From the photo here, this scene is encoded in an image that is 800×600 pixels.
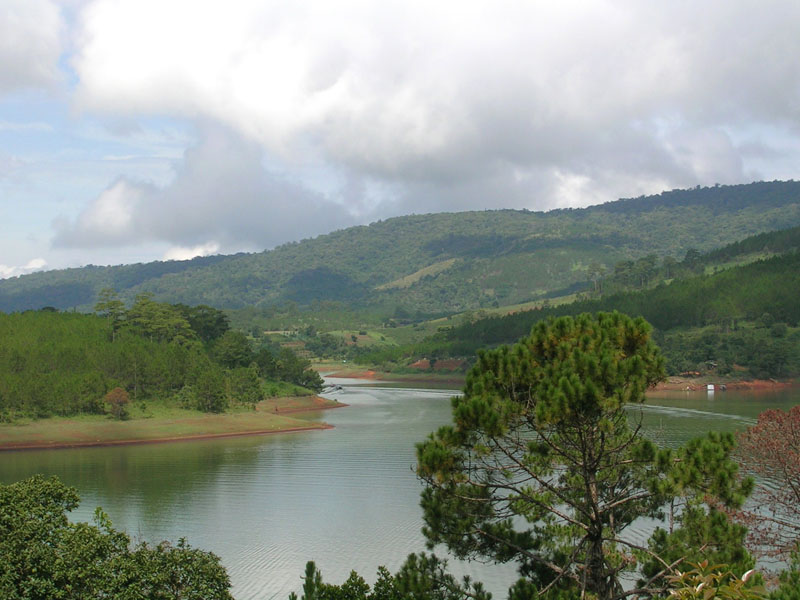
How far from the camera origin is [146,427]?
73.8 meters

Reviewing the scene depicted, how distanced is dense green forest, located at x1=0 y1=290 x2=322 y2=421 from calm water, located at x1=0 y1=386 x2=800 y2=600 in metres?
10.3

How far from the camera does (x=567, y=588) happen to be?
1599 centimetres

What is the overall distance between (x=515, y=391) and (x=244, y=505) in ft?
96.1

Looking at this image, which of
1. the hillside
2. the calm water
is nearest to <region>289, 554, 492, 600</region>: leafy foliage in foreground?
the calm water

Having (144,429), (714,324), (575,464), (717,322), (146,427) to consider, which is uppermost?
(717,322)

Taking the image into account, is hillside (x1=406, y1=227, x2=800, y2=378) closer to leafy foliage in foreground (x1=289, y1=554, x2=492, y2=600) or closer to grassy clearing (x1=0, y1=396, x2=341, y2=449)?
grassy clearing (x1=0, y1=396, x2=341, y2=449)

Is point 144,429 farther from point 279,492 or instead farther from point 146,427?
point 279,492

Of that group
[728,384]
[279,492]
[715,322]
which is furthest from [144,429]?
[715,322]

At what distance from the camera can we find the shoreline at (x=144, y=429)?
6856 cm

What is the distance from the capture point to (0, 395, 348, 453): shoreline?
68562 mm

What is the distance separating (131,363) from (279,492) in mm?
43259

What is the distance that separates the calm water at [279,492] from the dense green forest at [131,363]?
10347 millimetres

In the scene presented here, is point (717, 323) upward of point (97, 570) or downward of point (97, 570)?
upward

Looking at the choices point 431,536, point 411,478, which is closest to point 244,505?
point 411,478
